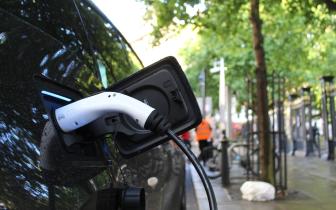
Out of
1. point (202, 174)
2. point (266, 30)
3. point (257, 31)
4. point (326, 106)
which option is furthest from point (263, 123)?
point (326, 106)

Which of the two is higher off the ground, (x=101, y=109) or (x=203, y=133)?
(x=203, y=133)

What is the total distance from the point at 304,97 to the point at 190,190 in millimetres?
13025

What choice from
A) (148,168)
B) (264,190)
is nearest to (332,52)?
(264,190)

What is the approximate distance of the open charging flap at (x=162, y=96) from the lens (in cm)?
192

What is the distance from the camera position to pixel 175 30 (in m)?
11.5

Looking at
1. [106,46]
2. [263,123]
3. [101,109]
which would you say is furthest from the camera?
[263,123]

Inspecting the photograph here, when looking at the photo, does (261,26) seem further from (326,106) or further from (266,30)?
(326,106)

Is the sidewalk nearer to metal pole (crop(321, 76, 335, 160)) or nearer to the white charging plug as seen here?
metal pole (crop(321, 76, 335, 160))

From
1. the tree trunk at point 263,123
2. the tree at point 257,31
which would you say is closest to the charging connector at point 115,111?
the tree at point 257,31

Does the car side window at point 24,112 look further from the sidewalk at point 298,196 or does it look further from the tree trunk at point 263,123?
the tree trunk at point 263,123

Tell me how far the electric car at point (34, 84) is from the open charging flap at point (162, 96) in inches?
8.8

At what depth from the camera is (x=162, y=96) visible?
1.94 m

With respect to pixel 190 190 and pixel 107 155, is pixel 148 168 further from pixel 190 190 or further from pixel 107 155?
pixel 190 190

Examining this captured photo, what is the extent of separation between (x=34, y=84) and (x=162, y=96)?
42 cm
